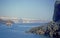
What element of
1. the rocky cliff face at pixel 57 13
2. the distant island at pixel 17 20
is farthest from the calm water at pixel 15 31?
the rocky cliff face at pixel 57 13

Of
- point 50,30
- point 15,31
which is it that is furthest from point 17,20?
point 50,30

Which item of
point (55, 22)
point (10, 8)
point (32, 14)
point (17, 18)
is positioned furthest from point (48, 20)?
point (10, 8)

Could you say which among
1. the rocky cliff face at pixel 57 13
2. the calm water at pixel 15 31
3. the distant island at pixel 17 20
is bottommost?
the calm water at pixel 15 31

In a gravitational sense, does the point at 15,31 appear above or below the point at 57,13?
below

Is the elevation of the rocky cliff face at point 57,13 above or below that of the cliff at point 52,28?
above

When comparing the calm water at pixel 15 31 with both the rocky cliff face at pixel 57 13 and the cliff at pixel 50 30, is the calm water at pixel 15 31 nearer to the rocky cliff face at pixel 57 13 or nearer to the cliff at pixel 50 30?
the cliff at pixel 50 30

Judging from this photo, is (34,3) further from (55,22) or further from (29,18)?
(55,22)

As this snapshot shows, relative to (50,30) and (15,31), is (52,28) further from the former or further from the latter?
(15,31)

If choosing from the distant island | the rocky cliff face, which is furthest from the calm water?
the rocky cliff face
